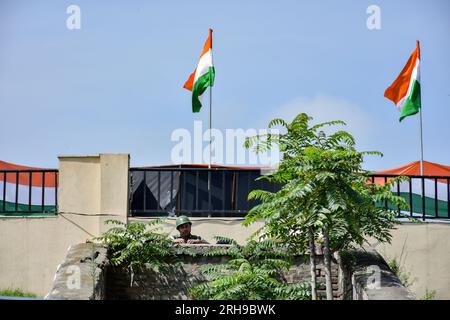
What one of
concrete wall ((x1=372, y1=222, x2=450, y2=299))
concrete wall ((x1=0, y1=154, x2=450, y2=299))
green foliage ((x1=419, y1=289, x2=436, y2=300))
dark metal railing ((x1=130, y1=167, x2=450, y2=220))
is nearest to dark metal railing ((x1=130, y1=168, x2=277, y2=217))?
dark metal railing ((x1=130, y1=167, x2=450, y2=220))

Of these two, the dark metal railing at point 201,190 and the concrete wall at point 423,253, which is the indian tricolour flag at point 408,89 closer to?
the dark metal railing at point 201,190

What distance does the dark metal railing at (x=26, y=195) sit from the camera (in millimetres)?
16172

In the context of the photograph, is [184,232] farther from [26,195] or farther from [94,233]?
[26,195]

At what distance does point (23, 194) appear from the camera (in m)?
17.2

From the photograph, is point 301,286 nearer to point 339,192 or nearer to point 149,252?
point 339,192

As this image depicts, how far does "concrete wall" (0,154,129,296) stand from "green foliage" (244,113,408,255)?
12.0 ft

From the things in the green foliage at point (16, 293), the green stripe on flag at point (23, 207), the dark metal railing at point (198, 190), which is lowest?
the green foliage at point (16, 293)

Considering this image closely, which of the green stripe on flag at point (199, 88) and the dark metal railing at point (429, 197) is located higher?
the green stripe on flag at point (199, 88)

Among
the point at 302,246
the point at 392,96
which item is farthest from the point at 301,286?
the point at 392,96

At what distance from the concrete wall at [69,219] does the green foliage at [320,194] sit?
3645mm

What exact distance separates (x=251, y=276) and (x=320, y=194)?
1.39 metres

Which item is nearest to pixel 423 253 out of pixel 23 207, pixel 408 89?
pixel 408 89

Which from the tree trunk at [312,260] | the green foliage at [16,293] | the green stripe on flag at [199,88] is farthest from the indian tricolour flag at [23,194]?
the tree trunk at [312,260]

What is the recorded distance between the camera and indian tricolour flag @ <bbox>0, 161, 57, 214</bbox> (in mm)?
16250
